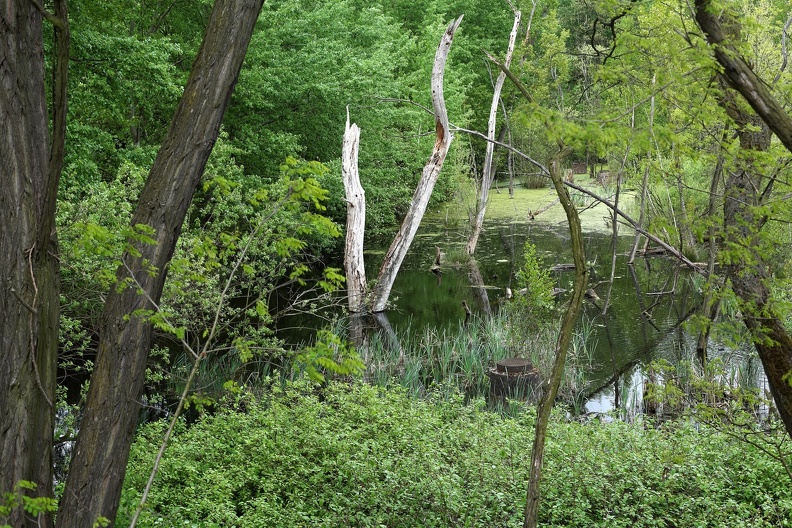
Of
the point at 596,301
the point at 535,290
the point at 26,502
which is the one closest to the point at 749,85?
the point at 26,502

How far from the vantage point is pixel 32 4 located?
301cm

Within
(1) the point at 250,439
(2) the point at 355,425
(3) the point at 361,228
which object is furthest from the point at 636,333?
(1) the point at 250,439

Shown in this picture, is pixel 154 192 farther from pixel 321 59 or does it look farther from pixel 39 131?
pixel 321 59

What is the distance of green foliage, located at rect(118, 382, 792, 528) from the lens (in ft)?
15.4

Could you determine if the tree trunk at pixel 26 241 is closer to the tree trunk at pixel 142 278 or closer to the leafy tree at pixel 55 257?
the leafy tree at pixel 55 257

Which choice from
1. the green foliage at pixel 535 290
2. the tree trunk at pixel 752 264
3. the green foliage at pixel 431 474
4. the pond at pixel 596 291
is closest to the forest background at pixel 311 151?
the tree trunk at pixel 752 264

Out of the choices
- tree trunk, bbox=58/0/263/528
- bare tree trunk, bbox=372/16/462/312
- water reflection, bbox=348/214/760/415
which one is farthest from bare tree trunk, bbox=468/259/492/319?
tree trunk, bbox=58/0/263/528

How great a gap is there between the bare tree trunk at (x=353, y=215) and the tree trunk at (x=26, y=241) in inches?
406

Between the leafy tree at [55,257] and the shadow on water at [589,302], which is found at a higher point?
the leafy tree at [55,257]

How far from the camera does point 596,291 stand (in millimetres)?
14883

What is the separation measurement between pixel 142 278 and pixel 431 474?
2522 mm

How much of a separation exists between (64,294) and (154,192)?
16.8 ft

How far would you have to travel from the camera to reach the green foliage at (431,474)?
184 inches

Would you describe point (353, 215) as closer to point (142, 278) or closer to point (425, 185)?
point (425, 185)
